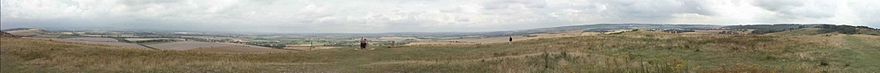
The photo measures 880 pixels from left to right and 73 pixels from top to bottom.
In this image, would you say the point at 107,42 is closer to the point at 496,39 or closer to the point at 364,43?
the point at 364,43

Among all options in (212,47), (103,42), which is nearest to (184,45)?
(212,47)

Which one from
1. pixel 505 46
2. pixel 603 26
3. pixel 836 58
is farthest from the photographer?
pixel 603 26

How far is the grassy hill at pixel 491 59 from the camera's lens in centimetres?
3341

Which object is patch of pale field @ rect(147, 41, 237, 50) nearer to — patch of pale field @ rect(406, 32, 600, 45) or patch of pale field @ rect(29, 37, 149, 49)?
patch of pale field @ rect(29, 37, 149, 49)

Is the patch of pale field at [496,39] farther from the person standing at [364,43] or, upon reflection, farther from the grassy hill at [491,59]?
the person standing at [364,43]

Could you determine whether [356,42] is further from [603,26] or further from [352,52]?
[603,26]

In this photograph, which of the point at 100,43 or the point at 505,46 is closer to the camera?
the point at 100,43

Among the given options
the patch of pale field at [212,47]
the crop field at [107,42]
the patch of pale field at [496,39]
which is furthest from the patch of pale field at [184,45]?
the patch of pale field at [496,39]

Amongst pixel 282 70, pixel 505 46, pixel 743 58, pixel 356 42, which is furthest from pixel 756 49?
pixel 282 70

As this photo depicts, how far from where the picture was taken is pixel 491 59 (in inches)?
1490

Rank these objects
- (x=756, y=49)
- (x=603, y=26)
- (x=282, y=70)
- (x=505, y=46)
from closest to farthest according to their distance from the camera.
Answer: (x=282, y=70), (x=756, y=49), (x=505, y=46), (x=603, y=26)

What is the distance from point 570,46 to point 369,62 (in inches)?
499

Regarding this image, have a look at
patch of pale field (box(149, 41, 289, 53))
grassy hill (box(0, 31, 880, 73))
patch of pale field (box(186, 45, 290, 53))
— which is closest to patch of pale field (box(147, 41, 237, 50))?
patch of pale field (box(149, 41, 289, 53))

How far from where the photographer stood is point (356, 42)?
44906 millimetres
